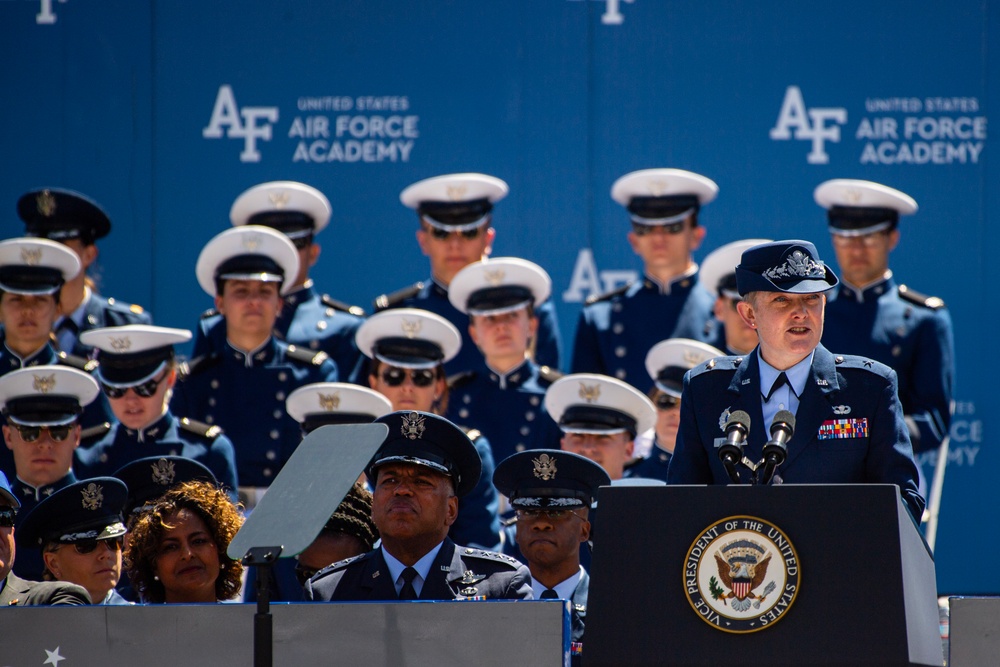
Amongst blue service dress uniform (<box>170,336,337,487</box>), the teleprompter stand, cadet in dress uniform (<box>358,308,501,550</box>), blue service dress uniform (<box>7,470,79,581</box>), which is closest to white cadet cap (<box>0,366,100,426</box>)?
blue service dress uniform (<box>7,470,79,581</box>)

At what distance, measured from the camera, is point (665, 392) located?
5.74 meters

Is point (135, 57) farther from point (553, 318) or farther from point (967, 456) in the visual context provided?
point (967, 456)

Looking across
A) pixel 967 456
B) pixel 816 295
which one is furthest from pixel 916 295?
pixel 816 295

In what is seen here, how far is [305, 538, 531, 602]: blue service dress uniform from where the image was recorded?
362cm

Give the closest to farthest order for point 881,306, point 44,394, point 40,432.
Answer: point 40,432 → point 44,394 → point 881,306

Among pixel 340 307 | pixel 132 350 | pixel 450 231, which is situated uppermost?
pixel 450 231

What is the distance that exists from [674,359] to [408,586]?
7.72 ft

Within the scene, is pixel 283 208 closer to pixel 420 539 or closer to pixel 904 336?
pixel 904 336

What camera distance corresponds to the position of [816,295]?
9.93 ft

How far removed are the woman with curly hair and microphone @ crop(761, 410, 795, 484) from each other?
5.73 ft

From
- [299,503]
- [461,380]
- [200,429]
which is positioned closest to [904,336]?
[461,380]

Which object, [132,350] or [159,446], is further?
[132,350]

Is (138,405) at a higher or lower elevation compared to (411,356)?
lower

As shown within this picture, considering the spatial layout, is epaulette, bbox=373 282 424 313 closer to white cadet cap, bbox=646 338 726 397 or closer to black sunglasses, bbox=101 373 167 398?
black sunglasses, bbox=101 373 167 398
